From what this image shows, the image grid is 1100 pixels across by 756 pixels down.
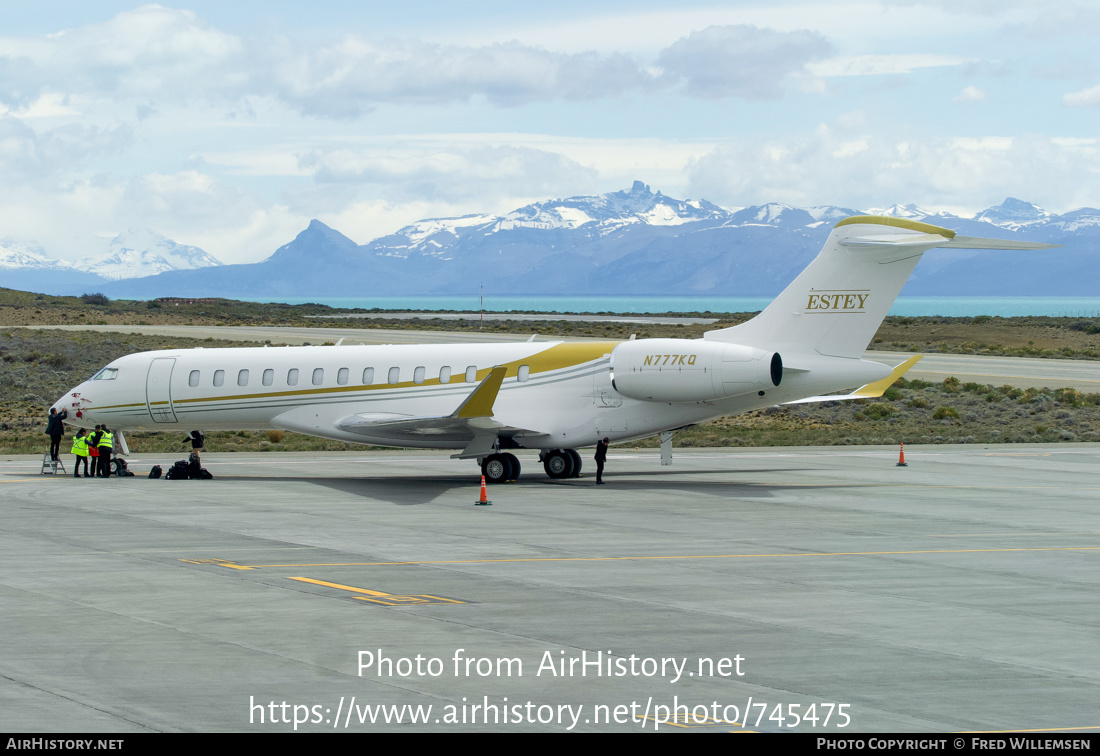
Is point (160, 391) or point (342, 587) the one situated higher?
point (160, 391)

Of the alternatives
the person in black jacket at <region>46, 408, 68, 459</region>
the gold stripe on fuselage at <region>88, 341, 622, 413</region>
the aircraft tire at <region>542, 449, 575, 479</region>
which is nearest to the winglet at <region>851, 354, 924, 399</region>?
the gold stripe on fuselage at <region>88, 341, 622, 413</region>

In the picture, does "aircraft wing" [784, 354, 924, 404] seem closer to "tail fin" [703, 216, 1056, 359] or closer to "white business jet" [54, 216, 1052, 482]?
"white business jet" [54, 216, 1052, 482]

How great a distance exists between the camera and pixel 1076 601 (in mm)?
14414

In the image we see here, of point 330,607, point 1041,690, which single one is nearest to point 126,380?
point 330,607

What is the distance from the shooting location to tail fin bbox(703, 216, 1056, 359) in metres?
26.8

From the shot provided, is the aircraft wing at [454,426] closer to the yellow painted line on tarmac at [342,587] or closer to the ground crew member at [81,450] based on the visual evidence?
the ground crew member at [81,450]

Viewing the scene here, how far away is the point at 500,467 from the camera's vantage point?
28984 millimetres

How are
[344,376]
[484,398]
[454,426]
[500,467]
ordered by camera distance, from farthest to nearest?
1. [344,376]
2. [500,467]
3. [454,426]
4. [484,398]

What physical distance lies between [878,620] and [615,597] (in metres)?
3.08

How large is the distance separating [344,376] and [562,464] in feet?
19.1

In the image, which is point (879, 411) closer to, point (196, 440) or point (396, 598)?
point (196, 440)

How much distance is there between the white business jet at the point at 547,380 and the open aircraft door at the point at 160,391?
31 millimetres

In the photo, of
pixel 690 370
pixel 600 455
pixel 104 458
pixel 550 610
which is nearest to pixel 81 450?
pixel 104 458

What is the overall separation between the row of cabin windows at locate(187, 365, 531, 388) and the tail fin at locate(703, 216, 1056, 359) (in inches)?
249
